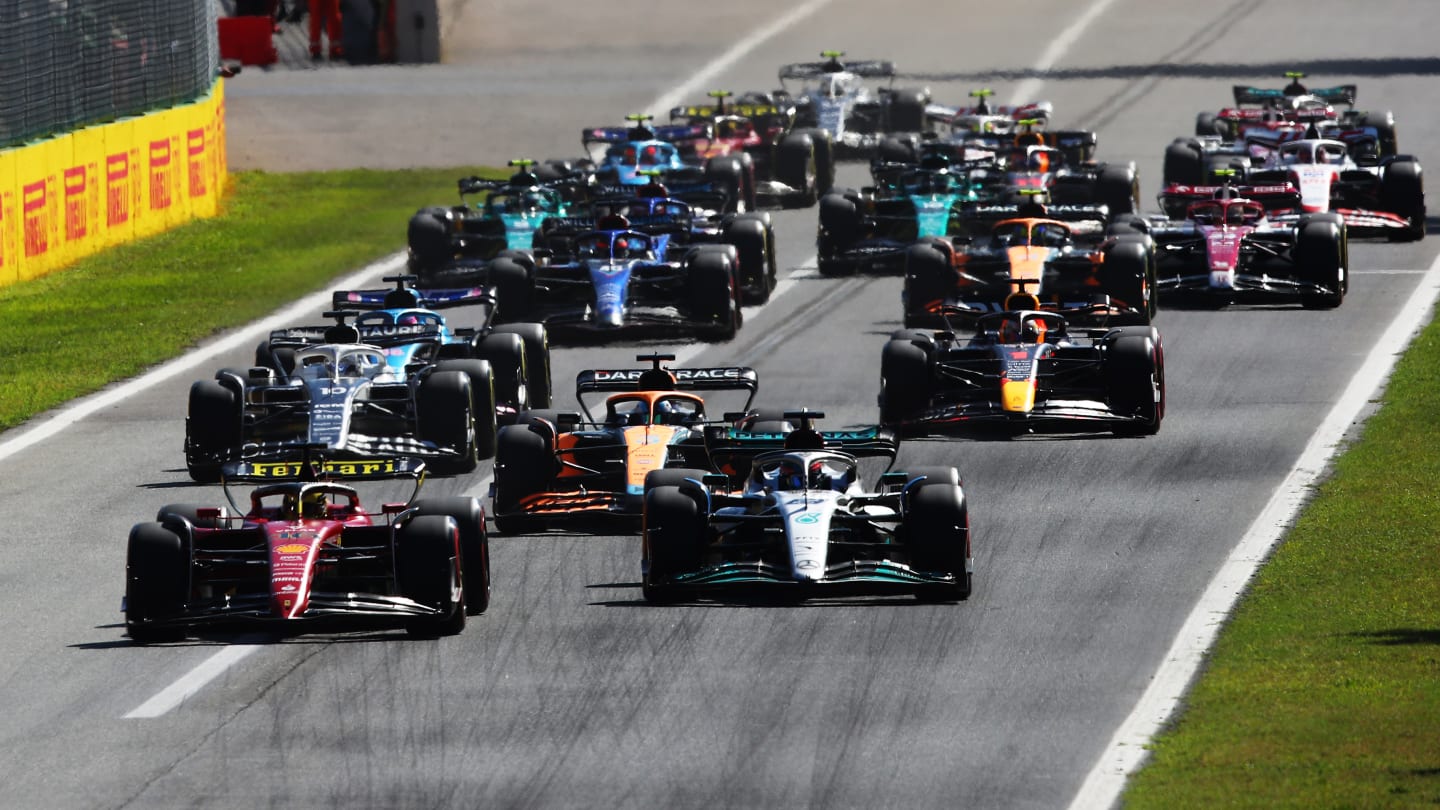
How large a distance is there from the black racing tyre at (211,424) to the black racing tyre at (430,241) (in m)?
12.6

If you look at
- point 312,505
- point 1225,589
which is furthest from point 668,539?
point 1225,589

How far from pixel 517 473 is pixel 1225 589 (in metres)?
5.84

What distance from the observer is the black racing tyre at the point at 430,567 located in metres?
18.0

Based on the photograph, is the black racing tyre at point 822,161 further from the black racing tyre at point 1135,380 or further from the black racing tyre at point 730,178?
the black racing tyre at point 1135,380

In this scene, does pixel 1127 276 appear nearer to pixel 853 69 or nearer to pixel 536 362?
pixel 536 362

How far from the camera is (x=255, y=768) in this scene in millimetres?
15195

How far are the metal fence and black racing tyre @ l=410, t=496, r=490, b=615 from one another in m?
20.8

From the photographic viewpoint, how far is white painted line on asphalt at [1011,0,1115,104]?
204ft

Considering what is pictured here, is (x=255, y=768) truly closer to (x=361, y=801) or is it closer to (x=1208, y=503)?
(x=361, y=801)

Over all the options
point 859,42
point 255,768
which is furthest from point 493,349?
point 859,42

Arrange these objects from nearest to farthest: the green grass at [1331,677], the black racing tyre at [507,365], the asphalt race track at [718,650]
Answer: the green grass at [1331,677]
the asphalt race track at [718,650]
the black racing tyre at [507,365]

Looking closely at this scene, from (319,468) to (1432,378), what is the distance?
489 inches

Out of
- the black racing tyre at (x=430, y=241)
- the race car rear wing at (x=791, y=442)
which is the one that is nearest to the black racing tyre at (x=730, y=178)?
the black racing tyre at (x=430, y=241)

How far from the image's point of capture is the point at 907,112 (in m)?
53.1
